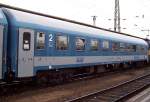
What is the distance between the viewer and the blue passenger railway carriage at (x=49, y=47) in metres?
14.0

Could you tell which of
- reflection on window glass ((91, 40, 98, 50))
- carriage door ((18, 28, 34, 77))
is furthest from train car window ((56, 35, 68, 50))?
reflection on window glass ((91, 40, 98, 50))

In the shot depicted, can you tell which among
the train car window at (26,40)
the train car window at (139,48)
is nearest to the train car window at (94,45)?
the train car window at (26,40)

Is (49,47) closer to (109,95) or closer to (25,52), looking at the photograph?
(25,52)

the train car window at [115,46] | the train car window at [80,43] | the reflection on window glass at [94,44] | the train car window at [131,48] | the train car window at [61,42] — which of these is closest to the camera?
the train car window at [61,42]

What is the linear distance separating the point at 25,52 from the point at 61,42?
3462mm

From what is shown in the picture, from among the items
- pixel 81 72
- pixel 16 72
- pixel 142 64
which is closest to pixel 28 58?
pixel 16 72

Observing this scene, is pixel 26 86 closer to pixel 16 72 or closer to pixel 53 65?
pixel 53 65

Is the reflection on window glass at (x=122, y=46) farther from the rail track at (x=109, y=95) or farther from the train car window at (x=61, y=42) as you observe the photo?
the train car window at (x=61, y=42)

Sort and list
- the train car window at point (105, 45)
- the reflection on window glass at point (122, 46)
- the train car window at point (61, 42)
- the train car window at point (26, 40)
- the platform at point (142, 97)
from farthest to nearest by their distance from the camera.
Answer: the reflection on window glass at point (122, 46), the train car window at point (105, 45), the train car window at point (61, 42), the train car window at point (26, 40), the platform at point (142, 97)

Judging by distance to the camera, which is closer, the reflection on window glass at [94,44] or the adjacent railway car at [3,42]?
the adjacent railway car at [3,42]

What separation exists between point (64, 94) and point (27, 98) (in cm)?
207

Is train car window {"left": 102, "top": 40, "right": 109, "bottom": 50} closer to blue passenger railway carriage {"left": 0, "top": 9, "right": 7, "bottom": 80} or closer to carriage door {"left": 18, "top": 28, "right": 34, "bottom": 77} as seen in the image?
carriage door {"left": 18, "top": 28, "right": 34, "bottom": 77}

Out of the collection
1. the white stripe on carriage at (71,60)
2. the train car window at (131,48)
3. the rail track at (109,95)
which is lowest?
the rail track at (109,95)

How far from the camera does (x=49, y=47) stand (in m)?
16.7
